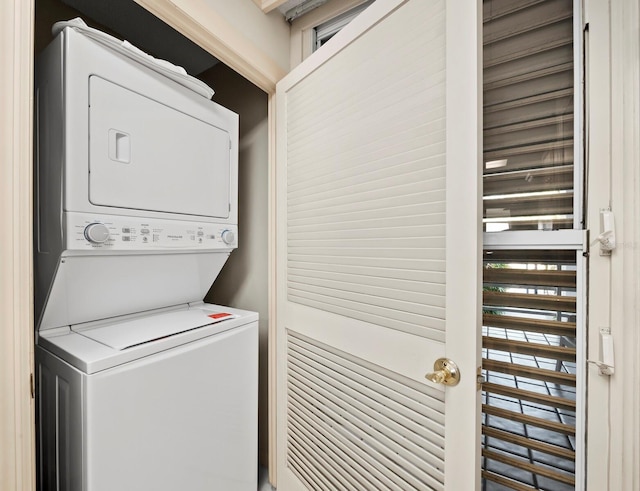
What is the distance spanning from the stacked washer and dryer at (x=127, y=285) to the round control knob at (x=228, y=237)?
0.22 feet

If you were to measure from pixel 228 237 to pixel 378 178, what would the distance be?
85 centimetres

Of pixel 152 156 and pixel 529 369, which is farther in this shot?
pixel 152 156

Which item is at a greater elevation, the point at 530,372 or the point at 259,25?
the point at 259,25

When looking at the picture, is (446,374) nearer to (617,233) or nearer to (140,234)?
(617,233)

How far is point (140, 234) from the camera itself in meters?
1.15

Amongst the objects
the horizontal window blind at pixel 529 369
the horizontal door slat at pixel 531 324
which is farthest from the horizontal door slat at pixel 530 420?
the horizontal door slat at pixel 531 324

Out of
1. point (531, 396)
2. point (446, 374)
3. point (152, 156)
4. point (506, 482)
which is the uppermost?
point (152, 156)

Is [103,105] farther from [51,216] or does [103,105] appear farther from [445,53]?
[445,53]

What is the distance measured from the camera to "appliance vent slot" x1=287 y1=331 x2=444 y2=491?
981mm

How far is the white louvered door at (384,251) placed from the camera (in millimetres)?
868

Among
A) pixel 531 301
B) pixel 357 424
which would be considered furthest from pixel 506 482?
pixel 531 301

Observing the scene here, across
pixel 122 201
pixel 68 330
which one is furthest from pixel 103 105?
pixel 68 330

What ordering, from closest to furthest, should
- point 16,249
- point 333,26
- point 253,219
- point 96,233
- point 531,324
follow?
point 16,249 → point 96,233 → point 531,324 → point 333,26 → point 253,219

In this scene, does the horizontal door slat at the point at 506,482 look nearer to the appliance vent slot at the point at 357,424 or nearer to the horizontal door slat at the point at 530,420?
the horizontal door slat at the point at 530,420
